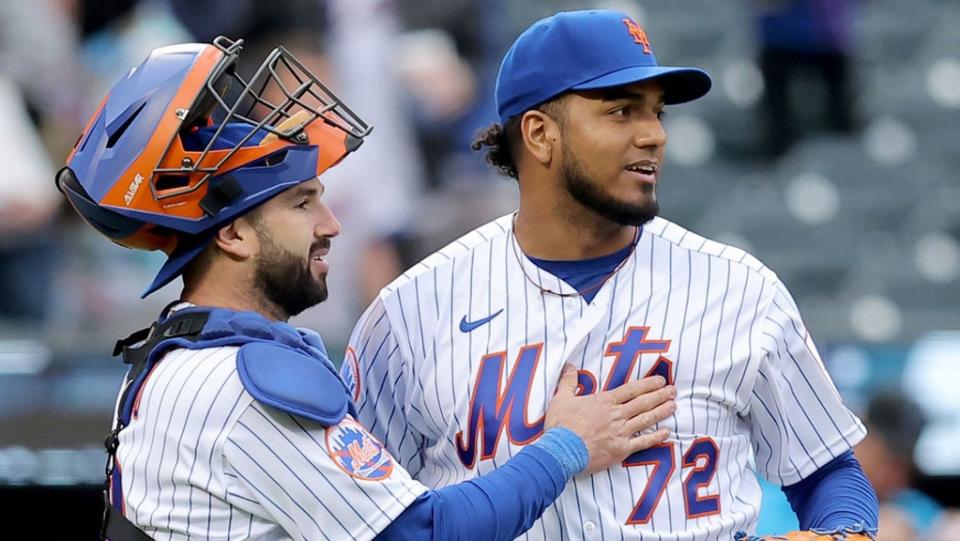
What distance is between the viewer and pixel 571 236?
9.62ft

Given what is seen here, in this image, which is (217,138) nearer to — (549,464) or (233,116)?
(233,116)

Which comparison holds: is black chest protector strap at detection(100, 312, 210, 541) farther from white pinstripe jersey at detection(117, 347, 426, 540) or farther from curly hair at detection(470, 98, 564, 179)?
curly hair at detection(470, 98, 564, 179)

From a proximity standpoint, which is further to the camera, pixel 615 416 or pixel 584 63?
pixel 584 63

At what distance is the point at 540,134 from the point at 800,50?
16.5 ft

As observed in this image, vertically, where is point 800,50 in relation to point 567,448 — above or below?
above

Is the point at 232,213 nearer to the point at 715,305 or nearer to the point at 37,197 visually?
the point at 715,305

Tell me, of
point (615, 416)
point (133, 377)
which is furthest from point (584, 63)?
point (133, 377)

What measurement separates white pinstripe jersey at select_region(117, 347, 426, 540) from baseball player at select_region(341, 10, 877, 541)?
0.39 m

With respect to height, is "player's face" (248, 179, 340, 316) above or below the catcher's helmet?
below

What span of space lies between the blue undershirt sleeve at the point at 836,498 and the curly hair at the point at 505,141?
2.64 ft

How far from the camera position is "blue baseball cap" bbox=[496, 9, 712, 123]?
280 cm

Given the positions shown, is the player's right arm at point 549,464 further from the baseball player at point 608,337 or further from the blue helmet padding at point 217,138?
the blue helmet padding at point 217,138

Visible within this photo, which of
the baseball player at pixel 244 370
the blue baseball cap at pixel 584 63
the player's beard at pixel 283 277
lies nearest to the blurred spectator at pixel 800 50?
the blue baseball cap at pixel 584 63

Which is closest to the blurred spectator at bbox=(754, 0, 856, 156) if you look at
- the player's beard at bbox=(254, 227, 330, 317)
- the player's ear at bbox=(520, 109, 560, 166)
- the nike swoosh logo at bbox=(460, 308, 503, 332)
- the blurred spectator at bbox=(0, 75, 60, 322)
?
the blurred spectator at bbox=(0, 75, 60, 322)
